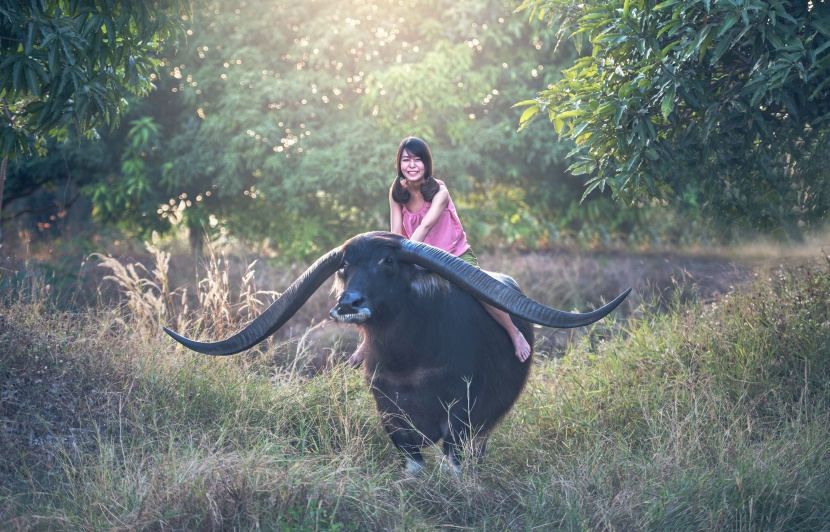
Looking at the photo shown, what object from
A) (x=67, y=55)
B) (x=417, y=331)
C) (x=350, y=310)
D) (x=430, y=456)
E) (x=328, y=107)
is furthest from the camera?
(x=328, y=107)

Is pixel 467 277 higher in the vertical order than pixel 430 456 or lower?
higher

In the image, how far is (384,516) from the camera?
376 cm

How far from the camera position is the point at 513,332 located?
5031 mm

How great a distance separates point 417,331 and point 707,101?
2331 millimetres

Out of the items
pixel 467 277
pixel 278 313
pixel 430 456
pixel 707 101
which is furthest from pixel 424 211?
pixel 707 101

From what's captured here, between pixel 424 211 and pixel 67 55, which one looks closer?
pixel 67 55

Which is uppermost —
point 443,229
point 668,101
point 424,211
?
point 668,101

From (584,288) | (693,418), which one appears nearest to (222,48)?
(584,288)

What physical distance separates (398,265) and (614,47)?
1.92 metres

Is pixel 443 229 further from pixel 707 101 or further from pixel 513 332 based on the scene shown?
pixel 707 101

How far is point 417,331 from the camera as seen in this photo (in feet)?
14.9

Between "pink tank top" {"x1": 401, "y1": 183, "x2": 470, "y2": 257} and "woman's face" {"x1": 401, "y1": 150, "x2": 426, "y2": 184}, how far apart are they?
0.18 m

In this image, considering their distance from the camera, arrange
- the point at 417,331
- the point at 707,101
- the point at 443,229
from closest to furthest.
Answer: the point at 417,331, the point at 707,101, the point at 443,229

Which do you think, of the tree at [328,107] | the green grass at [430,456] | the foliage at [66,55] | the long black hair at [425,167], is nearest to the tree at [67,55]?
the foliage at [66,55]
